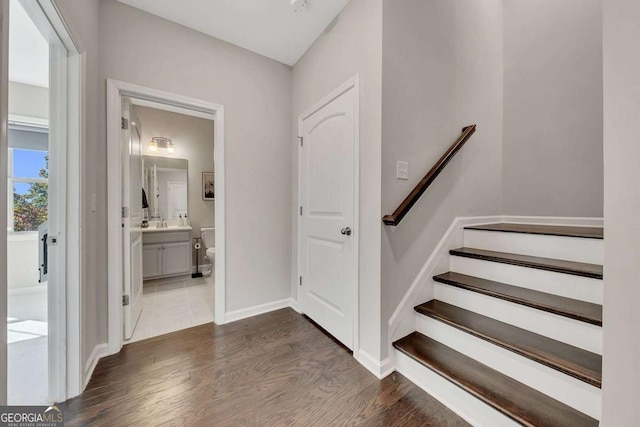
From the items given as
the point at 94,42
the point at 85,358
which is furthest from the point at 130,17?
the point at 85,358

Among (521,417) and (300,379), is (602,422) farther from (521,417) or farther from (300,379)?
(300,379)

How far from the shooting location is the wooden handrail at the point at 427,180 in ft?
4.75

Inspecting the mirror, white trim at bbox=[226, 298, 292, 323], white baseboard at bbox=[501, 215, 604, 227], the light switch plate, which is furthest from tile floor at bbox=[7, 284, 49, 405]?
white baseboard at bbox=[501, 215, 604, 227]

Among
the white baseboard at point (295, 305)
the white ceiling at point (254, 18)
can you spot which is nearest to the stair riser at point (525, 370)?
the white baseboard at point (295, 305)

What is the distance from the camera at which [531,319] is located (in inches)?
50.5

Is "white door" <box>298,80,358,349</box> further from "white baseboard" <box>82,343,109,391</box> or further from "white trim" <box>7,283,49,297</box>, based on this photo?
"white trim" <box>7,283,49,297</box>

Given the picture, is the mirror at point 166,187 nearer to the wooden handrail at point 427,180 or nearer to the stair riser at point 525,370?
the wooden handrail at point 427,180

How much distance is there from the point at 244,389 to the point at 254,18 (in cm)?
270

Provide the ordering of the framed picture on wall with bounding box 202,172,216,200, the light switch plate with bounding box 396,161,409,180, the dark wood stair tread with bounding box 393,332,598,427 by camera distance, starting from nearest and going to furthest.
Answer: the dark wood stair tread with bounding box 393,332,598,427 → the light switch plate with bounding box 396,161,409,180 → the framed picture on wall with bounding box 202,172,216,200

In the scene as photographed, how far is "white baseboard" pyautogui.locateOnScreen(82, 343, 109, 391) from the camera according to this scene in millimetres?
1426

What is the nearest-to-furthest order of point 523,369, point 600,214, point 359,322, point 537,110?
1. point 523,369
2. point 359,322
3. point 600,214
4. point 537,110

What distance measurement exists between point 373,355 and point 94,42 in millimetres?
2814

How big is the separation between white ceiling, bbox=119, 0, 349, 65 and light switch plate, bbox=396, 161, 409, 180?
131cm

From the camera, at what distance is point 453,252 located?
6.03 ft
